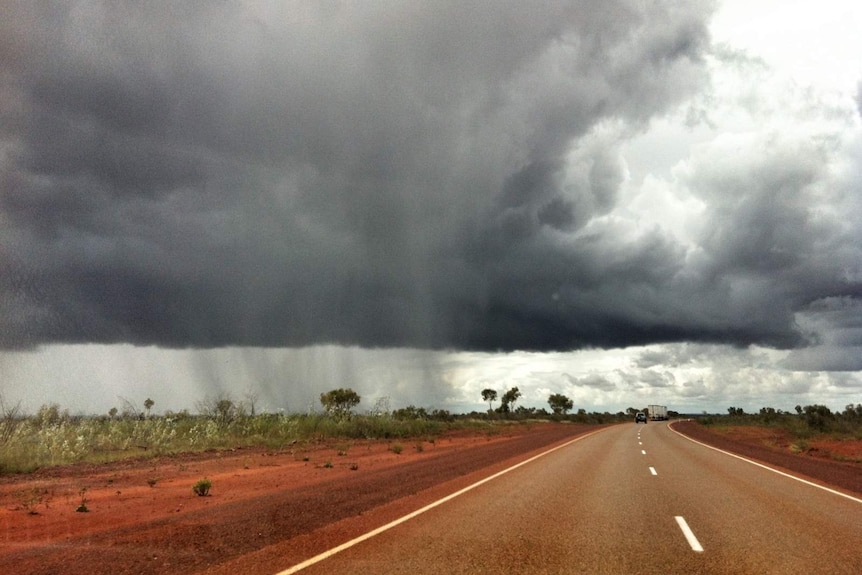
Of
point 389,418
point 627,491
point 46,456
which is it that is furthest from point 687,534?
point 389,418

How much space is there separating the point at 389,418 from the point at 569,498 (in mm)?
34595

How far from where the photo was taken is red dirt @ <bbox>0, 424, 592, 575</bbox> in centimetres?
782

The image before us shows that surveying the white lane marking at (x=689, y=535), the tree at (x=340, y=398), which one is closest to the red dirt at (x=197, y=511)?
the white lane marking at (x=689, y=535)

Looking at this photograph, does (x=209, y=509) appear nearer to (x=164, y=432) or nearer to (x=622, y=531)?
(x=622, y=531)

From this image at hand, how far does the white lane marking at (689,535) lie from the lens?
26.3 feet

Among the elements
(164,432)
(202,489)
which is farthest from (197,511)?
(164,432)

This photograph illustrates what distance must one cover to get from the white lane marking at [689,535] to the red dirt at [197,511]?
473cm

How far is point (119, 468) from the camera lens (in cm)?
2020

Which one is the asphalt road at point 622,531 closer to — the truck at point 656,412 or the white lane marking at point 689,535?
the white lane marking at point 689,535

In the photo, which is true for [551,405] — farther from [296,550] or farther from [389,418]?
[296,550]

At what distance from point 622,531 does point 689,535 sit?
3.12 feet

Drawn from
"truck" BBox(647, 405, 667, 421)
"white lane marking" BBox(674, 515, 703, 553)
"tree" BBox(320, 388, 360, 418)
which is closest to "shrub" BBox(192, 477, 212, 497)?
"white lane marking" BBox(674, 515, 703, 553)

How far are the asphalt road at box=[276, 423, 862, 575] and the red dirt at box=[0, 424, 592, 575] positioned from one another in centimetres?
113

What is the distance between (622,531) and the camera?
908 cm
